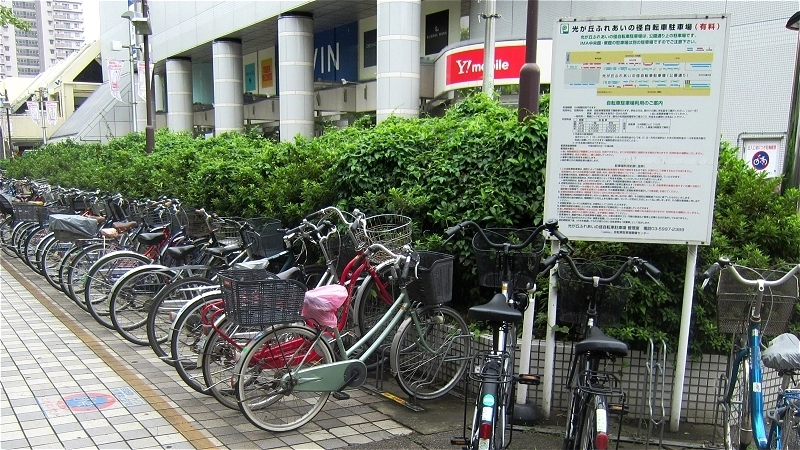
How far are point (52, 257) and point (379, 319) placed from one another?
6085 mm

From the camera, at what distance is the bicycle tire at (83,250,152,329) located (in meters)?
6.48

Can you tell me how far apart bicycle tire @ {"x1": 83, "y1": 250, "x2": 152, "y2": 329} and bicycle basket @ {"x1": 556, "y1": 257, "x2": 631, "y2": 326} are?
479cm

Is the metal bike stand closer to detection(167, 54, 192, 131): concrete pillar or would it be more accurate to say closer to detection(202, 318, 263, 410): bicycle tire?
detection(202, 318, 263, 410): bicycle tire

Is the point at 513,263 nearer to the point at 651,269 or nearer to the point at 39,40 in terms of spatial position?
the point at 651,269

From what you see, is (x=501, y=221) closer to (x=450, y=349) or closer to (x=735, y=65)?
(x=450, y=349)

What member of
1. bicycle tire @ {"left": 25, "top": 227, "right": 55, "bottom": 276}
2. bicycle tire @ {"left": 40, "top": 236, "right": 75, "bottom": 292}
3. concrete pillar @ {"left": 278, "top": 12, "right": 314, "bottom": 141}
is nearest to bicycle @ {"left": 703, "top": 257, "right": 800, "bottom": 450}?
bicycle tire @ {"left": 40, "top": 236, "right": 75, "bottom": 292}

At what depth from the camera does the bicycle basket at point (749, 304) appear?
344 cm

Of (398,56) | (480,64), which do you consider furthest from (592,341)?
(398,56)

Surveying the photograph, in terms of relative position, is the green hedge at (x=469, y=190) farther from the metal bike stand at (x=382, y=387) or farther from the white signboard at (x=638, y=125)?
the metal bike stand at (x=382, y=387)

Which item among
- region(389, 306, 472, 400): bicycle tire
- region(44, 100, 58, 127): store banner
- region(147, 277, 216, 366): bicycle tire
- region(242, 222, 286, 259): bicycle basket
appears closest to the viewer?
region(389, 306, 472, 400): bicycle tire

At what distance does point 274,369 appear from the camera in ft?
13.1

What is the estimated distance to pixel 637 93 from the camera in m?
3.81

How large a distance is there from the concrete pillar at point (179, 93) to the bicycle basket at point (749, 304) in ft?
115

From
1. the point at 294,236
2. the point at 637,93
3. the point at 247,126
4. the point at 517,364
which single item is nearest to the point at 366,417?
the point at 517,364
